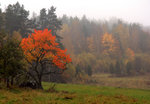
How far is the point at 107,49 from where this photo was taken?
353 feet

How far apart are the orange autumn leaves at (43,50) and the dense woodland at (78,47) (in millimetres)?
2189

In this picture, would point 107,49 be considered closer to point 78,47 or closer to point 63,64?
point 78,47

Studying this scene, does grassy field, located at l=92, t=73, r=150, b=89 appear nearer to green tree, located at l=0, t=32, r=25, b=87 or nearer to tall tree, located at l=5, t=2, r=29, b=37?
tall tree, located at l=5, t=2, r=29, b=37

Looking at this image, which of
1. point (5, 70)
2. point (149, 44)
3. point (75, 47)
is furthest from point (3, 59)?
point (149, 44)

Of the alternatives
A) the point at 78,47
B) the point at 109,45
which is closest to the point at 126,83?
the point at 109,45

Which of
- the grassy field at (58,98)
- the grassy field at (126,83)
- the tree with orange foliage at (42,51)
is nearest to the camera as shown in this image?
the grassy field at (58,98)

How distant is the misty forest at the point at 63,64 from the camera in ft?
55.8

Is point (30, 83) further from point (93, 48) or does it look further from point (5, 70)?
point (93, 48)

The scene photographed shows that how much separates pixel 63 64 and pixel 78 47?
286 ft

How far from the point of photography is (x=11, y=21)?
51.7 meters

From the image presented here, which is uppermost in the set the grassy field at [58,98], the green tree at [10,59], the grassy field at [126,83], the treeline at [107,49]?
the treeline at [107,49]

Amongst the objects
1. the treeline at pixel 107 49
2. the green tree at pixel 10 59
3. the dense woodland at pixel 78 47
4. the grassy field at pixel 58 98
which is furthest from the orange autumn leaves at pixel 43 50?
the treeline at pixel 107 49

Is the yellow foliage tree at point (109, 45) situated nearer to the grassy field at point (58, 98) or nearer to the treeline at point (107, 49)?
the treeline at point (107, 49)

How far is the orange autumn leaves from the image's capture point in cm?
2377
